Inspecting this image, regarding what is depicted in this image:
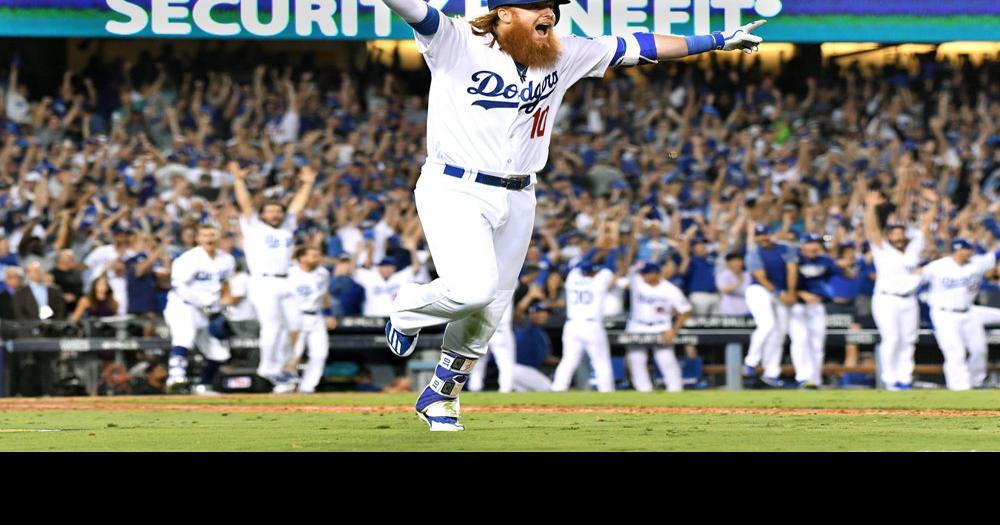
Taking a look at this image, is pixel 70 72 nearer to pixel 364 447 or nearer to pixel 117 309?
pixel 117 309

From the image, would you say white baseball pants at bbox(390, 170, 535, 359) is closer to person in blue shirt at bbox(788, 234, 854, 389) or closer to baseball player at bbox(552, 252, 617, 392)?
baseball player at bbox(552, 252, 617, 392)

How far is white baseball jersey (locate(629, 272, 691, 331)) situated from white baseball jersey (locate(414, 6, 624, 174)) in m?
7.98

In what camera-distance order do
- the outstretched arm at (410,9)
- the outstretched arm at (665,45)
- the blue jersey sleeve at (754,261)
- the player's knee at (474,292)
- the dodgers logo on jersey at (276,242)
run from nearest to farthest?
the outstretched arm at (410,9) → the player's knee at (474,292) → the outstretched arm at (665,45) → the dodgers logo on jersey at (276,242) → the blue jersey sleeve at (754,261)

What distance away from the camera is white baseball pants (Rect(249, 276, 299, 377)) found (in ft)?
44.6

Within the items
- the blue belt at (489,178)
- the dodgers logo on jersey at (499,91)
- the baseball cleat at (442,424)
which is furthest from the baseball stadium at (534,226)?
the dodgers logo on jersey at (499,91)

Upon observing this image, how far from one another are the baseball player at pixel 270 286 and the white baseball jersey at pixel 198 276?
321 mm

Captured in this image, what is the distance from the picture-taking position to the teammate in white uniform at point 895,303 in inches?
546

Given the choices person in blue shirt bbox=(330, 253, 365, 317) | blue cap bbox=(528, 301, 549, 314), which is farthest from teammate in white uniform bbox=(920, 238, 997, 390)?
person in blue shirt bbox=(330, 253, 365, 317)

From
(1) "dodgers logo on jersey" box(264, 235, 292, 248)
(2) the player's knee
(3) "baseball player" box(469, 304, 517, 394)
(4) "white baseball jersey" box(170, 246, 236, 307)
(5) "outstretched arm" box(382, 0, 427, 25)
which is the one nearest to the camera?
(5) "outstretched arm" box(382, 0, 427, 25)

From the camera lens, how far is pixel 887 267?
1393 cm

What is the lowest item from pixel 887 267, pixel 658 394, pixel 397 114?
pixel 658 394

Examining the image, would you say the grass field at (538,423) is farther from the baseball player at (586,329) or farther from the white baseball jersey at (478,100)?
the baseball player at (586,329)
